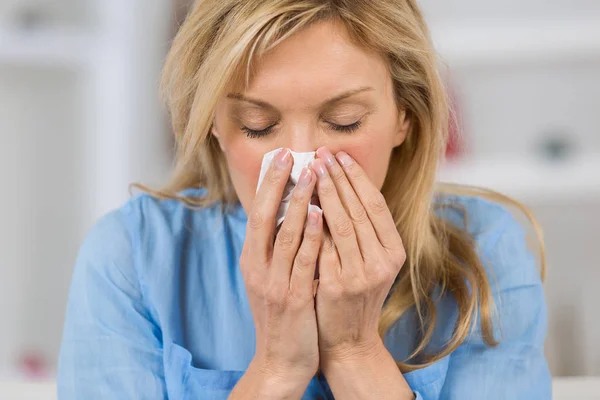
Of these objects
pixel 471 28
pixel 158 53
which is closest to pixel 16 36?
pixel 158 53

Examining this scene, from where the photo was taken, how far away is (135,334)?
1.15 m

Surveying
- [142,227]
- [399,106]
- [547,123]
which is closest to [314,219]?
[399,106]

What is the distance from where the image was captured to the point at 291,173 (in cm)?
102

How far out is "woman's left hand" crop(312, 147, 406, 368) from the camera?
101cm

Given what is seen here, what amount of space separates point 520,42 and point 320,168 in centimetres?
159

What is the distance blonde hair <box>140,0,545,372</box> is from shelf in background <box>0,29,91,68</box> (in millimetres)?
1286

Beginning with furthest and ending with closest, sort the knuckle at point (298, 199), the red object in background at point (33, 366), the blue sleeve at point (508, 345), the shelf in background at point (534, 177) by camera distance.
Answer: the red object in background at point (33, 366) < the shelf in background at point (534, 177) < the blue sleeve at point (508, 345) < the knuckle at point (298, 199)

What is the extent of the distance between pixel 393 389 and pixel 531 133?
1.69 metres

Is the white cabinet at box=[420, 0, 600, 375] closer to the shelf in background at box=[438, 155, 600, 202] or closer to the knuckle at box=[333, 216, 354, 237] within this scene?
the shelf in background at box=[438, 155, 600, 202]

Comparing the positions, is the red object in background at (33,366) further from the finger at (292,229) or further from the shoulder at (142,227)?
the finger at (292,229)

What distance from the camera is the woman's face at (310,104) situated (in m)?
1.01

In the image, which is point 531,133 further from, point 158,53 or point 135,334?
point 135,334

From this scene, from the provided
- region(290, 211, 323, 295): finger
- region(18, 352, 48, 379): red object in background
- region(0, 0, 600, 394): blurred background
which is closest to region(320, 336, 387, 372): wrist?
region(290, 211, 323, 295): finger

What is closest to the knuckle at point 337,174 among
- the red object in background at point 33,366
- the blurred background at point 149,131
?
the blurred background at point 149,131
